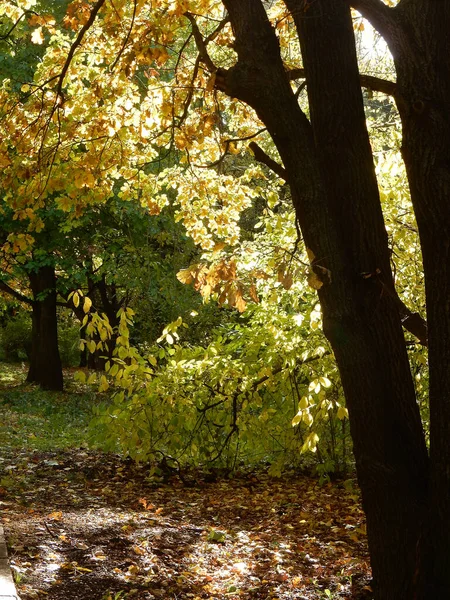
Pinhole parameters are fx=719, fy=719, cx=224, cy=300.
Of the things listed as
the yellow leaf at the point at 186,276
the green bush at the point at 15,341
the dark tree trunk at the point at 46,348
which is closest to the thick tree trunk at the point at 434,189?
the yellow leaf at the point at 186,276

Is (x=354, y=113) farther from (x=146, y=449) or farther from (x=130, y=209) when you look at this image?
(x=130, y=209)

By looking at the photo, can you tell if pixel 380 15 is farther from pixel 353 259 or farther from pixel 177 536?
pixel 177 536

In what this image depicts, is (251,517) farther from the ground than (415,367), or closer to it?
closer to it

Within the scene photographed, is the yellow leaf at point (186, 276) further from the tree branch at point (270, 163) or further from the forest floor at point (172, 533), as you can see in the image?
the forest floor at point (172, 533)

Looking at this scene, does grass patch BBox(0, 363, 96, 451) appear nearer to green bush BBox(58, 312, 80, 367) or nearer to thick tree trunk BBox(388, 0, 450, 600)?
green bush BBox(58, 312, 80, 367)

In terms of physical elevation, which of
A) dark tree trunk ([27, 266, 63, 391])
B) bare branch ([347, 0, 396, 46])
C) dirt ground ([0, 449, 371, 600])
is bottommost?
dirt ground ([0, 449, 371, 600])

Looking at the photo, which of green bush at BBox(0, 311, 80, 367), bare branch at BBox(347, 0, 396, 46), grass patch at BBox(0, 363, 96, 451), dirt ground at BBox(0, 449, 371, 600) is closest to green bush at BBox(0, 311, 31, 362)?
green bush at BBox(0, 311, 80, 367)

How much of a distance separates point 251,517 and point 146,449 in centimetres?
150

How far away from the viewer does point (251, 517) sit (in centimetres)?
663

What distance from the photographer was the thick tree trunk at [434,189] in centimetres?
323

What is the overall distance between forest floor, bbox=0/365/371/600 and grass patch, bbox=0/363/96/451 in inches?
75.4

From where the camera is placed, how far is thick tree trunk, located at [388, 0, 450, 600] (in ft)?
10.6

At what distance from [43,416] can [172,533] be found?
9915 mm

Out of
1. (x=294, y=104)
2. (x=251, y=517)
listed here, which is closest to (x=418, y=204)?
(x=294, y=104)
